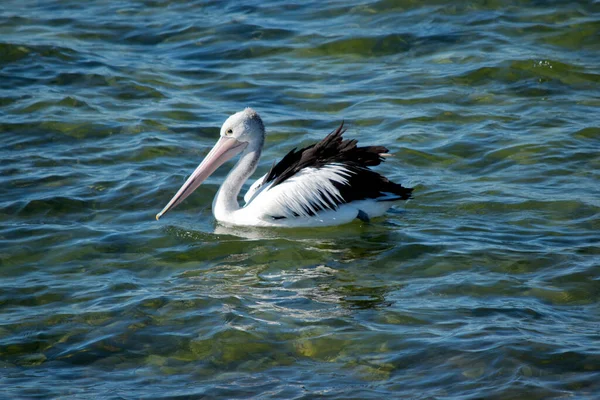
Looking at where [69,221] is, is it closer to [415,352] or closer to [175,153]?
[175,153]

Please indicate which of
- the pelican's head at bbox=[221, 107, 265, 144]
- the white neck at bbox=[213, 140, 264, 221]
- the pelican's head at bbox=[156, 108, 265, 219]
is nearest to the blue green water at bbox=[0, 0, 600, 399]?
the white neck at bbox=[213, 140, 264, 221]

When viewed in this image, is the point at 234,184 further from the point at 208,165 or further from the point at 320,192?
the point at 320,192

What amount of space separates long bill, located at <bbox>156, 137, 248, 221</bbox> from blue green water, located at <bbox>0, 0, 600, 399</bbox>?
23cm

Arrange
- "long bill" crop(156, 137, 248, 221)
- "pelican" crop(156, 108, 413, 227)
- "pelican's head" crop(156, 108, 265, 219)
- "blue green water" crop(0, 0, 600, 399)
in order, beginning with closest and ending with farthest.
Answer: "blue green water" crop(0, 0, 600, 399), "pelican" crop(156, 108, 413, 227), "long bill" crop(156, 137, 248, 221), "pelican's head" crop(156, 108, 265, 219)

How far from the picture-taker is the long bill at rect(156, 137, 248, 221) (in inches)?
278

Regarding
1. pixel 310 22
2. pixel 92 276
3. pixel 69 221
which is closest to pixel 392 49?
pixel 310 22

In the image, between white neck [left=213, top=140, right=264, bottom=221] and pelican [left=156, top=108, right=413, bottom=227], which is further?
white neck [left=213, top=140, right=264, bottom=221]

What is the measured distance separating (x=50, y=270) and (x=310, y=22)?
6.33m

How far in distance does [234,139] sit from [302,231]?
3.27ft

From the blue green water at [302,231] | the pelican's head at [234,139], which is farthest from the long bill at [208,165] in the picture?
the blue green water at [302,231]

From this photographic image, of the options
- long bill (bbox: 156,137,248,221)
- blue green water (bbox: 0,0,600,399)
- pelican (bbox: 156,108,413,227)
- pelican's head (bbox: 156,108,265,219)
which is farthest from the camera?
pelican's head (bbox: 156,108,265,219)

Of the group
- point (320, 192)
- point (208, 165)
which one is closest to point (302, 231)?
point (320, 192)

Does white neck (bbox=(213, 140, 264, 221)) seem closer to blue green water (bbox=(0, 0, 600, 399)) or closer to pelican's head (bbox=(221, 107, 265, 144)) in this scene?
pelican's head (bbox=(221, 107, 265, 144))

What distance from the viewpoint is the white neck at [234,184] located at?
7090 mm
